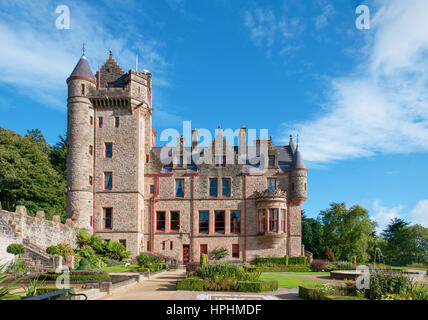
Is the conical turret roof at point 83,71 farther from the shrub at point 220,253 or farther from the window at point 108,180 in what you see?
the shrub at point 220,253

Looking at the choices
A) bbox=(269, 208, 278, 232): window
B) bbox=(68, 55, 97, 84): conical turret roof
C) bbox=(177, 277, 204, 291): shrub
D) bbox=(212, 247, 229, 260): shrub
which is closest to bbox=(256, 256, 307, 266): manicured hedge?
bbox=(269, 208, 278, 232): window

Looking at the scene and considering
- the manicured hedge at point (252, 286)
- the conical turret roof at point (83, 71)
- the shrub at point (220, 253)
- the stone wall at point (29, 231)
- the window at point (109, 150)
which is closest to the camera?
the manicured hedge at point (252, 286)

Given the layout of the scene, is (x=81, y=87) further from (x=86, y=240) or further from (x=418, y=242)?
(x=418, y=242)

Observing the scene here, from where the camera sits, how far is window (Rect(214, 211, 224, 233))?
132 ft

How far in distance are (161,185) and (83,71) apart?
14121 millimetres

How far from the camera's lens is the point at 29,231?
26.9m

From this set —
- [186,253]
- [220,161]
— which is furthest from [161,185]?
[186,253]

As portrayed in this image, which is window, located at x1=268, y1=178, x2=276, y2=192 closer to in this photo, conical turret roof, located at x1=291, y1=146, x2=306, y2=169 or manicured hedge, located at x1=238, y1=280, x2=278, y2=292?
conical turret roof, located at x1=291, y1=146, x2=306, y2=169

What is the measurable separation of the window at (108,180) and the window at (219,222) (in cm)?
1123

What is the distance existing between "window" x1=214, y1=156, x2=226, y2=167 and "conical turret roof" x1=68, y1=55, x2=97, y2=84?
49.2ft

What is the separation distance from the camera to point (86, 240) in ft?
113

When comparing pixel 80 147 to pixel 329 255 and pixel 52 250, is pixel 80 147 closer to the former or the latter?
pixel 52 250

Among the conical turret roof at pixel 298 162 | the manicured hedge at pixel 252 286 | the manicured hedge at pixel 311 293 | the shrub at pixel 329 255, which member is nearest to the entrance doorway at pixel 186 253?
the conical turret roof at pixel 298 162

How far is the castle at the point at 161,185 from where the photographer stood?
37.7 metres
